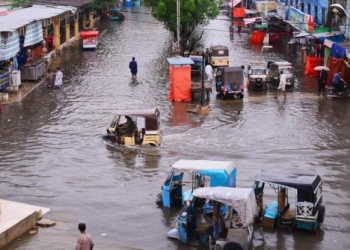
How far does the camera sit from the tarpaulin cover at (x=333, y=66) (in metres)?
31.3

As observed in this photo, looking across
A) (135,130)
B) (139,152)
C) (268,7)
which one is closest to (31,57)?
(135,130)

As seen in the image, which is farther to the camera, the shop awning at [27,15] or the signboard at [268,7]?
the signboard at [268,7]

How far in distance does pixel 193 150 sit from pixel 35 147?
16.5ft

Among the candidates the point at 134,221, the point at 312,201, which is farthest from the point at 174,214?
the point at 312,201

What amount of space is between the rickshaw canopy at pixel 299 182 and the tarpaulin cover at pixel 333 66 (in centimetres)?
1655

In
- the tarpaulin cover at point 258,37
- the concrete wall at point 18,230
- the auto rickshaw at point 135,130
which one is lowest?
the concrete wall at point 18,230

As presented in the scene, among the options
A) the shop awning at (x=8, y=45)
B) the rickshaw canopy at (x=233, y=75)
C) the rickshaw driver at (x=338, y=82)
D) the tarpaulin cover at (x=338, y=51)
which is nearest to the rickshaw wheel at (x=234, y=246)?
the rickshaw canopy at (x=233, y=75)

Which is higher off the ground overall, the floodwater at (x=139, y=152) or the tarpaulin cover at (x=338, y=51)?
the tarpaulin cover at (x=338, y=51)

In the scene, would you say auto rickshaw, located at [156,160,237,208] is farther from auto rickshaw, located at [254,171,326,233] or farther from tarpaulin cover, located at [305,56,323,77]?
tarpaulin cover, located at [305,56,323,77]

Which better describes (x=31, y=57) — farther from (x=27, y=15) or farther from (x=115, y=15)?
(x=115, y=15)

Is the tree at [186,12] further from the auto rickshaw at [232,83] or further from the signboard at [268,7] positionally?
the auto rickshaw at [232,83]

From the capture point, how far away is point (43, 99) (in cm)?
3080

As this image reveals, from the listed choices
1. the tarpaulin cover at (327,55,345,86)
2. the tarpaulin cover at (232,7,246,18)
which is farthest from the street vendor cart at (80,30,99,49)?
the tarpaulin cover at (232,7,246,18)

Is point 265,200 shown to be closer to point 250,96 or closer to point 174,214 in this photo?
point 174,214
